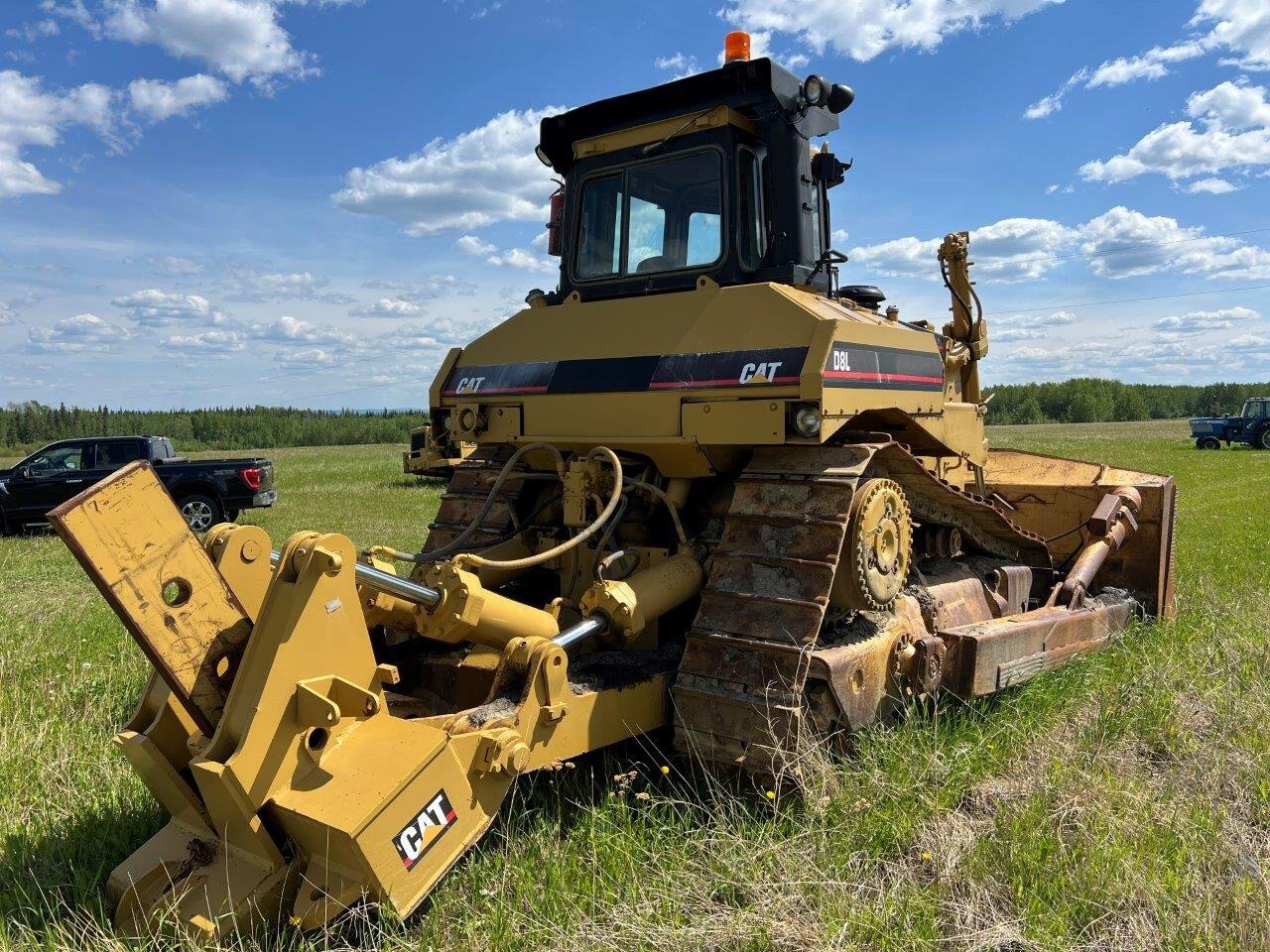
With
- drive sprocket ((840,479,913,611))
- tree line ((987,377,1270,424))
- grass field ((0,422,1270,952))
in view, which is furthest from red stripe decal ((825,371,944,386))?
tree line ((987,377,1270,424))

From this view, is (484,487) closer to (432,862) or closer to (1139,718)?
(432,862)

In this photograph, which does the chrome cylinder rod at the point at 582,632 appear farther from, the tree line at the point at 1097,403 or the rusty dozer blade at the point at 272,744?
the tree line at the point at 1097,403

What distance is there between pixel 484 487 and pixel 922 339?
106 inches

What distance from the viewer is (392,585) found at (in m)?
3.73

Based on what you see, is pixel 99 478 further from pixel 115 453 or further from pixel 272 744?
pixel 272 744

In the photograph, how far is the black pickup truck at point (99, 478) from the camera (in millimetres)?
16344

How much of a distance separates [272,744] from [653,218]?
11.7 feet

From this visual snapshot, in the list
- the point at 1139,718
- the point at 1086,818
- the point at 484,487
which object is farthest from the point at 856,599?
the point at 484,487

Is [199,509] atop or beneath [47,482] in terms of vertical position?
beneath

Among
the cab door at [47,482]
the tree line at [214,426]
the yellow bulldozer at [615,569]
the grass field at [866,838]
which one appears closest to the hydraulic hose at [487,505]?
the yellow bulldozer at [615,569]

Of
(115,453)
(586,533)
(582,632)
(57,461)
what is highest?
(586,533)

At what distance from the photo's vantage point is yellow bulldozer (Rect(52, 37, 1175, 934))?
3189mm

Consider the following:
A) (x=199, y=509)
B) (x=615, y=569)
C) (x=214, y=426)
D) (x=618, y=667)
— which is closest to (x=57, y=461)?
(x=199, y=509)

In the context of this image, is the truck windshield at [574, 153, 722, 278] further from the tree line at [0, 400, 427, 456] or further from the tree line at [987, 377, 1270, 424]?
the tree line at [987, 377, 1270, 424]
